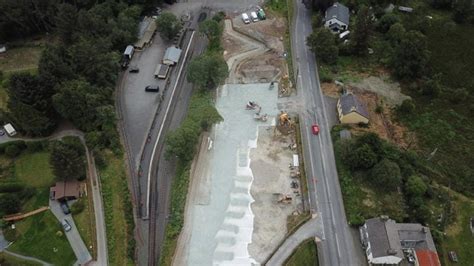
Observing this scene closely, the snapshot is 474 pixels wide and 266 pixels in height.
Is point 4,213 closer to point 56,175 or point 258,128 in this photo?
point 56,175

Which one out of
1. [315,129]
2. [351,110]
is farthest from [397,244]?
[351,110]

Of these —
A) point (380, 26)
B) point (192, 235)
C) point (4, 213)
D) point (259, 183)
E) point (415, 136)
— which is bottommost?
point (192, 235)

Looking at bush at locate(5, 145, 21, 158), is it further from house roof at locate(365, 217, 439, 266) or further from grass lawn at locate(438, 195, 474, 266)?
grass lawn at locate(438, 195, 474, 266)

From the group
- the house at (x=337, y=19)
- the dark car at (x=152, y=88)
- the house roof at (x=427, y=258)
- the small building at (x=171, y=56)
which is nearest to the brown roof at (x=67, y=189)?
the dark car at (x=152, y=88)

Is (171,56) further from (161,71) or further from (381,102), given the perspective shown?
(381,102)

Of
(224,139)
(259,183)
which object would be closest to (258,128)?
(224,139)

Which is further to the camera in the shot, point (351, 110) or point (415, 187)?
point (351, 110)
